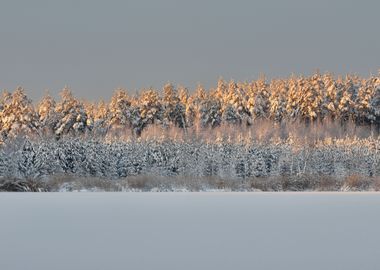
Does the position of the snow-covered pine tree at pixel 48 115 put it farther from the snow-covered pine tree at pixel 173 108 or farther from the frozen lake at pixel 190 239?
the frozen lake at pixel 190 239

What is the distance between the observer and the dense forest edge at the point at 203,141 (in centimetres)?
2914

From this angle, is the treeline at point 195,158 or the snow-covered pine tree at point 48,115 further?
the snow-covered pine tree at point 48,115

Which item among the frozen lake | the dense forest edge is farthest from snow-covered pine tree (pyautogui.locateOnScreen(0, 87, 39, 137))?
the frozen lake

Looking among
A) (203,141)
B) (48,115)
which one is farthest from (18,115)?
(203,141)

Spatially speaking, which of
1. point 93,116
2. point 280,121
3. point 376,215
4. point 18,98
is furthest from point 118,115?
point 376,215

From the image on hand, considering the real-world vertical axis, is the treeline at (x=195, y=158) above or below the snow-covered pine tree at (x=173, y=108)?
below

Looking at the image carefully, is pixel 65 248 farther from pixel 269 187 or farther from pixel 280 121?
pixel 280 121

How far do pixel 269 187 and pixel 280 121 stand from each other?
51702mm

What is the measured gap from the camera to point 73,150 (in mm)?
43594

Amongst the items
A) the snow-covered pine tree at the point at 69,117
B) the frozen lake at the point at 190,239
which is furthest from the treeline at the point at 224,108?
the frozen lake at the point at 190,239

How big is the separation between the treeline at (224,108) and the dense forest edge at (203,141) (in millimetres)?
141

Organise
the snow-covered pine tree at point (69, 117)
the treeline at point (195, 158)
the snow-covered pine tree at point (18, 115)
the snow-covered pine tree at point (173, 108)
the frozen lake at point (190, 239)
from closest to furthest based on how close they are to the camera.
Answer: the frozen lake at point (190, 239) < the treeline at point (195, 158) < the snow-covered pine tree at point (18, 115) < the snow-covered pine tree at point (69, 117) < the snow-covered pine tree at point (173, 108)

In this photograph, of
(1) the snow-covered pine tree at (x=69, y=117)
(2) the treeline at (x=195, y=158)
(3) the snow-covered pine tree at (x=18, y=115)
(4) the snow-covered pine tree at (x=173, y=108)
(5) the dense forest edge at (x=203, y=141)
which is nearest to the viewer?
(5) the dense forest edge at (x=203, y=141)

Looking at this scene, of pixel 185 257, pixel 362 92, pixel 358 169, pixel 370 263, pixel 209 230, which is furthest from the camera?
pixel 362 92
